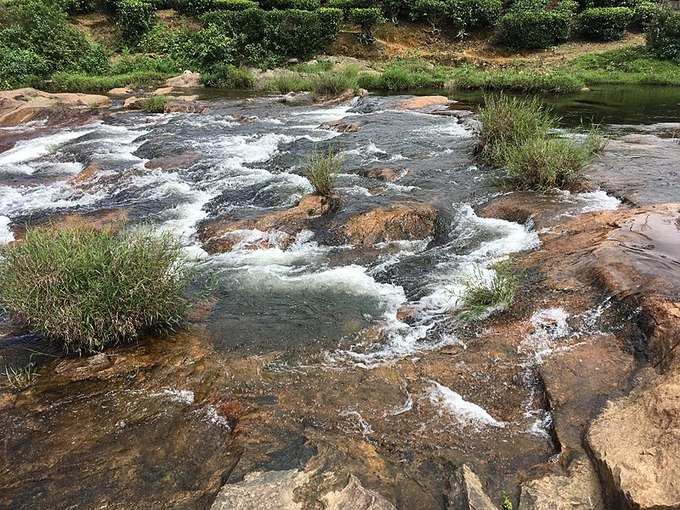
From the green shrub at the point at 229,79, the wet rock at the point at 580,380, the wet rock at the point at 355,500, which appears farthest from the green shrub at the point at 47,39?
the wet rock at the point at 355,500

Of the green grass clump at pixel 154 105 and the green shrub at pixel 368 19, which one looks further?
the green shrub at pixel 368 19

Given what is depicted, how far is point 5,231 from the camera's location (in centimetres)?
825

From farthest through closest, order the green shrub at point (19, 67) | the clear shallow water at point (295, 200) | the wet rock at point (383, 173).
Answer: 1. the green shrub at point (19, 67)
2. the wet rock at point (383, 173)
3. the clear shallow water at point (295, 200)

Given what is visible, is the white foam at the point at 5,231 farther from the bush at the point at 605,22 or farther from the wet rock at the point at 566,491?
the bush at the point at 605,22

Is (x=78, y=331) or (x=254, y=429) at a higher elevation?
(x=78, y=331)

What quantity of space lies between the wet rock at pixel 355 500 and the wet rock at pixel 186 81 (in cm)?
2229

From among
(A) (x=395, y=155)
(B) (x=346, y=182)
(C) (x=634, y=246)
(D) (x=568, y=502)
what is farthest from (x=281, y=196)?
(D) (x=568, y=502)

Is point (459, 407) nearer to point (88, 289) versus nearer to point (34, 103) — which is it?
point (88, 289)

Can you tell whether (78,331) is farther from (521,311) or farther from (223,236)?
(521,311)

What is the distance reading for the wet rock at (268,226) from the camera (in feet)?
24.3

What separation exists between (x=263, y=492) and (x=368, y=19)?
1115 inches

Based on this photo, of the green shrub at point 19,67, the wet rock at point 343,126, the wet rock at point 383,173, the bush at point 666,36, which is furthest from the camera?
the bush at point 666,36

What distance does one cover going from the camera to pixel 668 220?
628cm

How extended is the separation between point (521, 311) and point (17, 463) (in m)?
4.23
